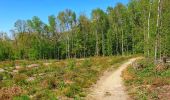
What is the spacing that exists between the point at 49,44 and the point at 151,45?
60.6 meters

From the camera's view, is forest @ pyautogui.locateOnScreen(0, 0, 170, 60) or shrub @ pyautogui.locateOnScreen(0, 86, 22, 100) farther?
forest @ pyautogui.locateOnScreen(0, 0, 170, 60)

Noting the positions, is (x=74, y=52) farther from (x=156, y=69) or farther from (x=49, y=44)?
(x=156, y=69)

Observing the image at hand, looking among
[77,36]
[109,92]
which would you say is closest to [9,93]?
[109,92]

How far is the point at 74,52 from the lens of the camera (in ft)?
324

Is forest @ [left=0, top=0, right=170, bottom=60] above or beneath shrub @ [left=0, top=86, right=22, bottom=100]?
above

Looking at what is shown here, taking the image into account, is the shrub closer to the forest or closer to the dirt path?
the dirt path

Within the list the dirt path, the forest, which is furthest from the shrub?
the forest

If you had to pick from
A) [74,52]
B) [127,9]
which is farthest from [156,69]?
[74,52]

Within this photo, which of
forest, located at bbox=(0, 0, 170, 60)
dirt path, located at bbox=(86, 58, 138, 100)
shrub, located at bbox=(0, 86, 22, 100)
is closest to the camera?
dirt path, located at bbox=(86, 58, 138, 100)

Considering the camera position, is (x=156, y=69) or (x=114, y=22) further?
(x=114, y=22)

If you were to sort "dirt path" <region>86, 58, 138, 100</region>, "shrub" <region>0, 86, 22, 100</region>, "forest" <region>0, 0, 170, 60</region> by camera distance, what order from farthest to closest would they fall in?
"forest" <region>0, 0, 170, 60</region>
"shrub" <region>0, 86, 22, 100</region>
"dirt path" <region>86, 58, 138, 100</region>

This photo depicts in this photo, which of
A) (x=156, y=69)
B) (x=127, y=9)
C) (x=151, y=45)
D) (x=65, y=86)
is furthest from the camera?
(x=127, y=9)

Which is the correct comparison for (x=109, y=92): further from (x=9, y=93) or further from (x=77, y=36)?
(x=77, y=36)

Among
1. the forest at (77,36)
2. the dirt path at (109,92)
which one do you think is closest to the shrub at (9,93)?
the dirt path at (109,92)
